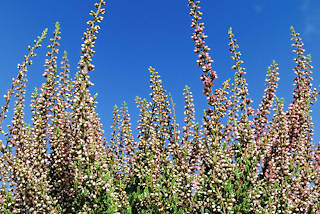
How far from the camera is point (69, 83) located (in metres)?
8.55

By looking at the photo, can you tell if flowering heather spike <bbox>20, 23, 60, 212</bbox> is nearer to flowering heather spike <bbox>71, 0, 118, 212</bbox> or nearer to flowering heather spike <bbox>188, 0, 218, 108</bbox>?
flowering heather spike <bbox>71, 0, 118, 212</bbox>

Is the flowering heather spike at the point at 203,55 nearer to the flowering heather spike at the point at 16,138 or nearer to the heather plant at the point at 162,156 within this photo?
the heather plant at the point at 162,156

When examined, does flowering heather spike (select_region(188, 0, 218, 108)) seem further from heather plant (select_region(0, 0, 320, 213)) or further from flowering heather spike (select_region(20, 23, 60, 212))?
flowering heather spike (select_region(20, 23, 60, 212))

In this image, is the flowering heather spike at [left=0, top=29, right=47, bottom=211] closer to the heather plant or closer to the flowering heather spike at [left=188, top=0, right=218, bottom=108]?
the heather plant

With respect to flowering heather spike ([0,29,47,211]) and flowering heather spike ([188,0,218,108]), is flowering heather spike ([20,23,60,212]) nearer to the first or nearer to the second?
flowering heather spike ([0,29,47,211])

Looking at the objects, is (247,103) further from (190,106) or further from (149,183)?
(149,183)

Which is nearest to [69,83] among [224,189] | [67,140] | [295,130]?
[67,140]

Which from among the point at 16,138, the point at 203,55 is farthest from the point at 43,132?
the point at 203,55

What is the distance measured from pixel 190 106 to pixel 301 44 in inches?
150

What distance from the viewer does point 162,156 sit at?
7.67m

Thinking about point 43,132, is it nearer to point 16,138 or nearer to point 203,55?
point 16,138

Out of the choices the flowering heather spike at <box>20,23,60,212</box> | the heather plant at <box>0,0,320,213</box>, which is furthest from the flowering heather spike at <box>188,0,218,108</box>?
the flowering heather spike at <box>20,23,60,212</box>

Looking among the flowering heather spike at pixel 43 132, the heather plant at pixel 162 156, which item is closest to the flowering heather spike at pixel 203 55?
the heather plant at pixel 162 156

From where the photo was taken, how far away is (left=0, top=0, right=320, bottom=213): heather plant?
250 inches
